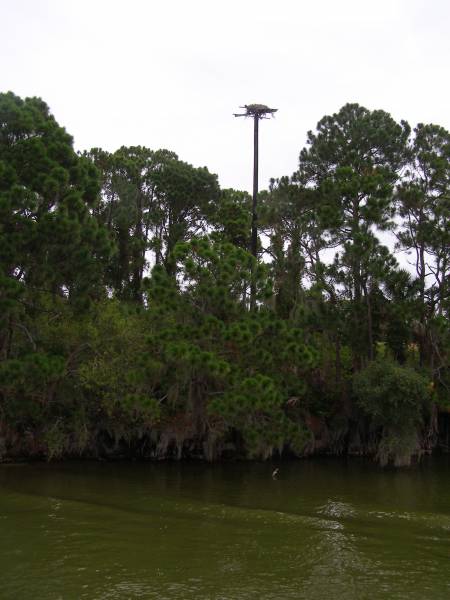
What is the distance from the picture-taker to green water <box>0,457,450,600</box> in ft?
→ 28.5

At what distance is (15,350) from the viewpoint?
20.2 meters

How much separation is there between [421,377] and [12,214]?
1385cm

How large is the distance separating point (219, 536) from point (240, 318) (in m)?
9.93

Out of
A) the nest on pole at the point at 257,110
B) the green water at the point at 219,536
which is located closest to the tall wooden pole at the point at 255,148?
the nest on pole at the point at 257,110

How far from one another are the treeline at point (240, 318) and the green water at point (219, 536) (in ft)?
8.16

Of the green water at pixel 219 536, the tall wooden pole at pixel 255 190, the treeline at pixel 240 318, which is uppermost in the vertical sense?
the tall wooden pole at pixel 255 190

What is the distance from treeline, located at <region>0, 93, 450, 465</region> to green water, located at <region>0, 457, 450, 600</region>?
249cm

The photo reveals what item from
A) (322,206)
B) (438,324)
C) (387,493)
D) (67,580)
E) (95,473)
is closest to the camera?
(67,580)

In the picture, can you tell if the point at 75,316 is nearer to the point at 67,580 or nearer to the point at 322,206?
the point at 322,206

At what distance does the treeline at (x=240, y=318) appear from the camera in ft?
61.6

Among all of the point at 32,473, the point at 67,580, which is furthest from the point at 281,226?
the point at 67,580

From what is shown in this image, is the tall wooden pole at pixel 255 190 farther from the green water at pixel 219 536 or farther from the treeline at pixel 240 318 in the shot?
the green water at pixel 219 536

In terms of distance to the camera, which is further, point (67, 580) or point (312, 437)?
point (312, 437)

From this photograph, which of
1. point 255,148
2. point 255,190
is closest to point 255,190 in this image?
point 255,190
